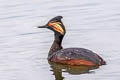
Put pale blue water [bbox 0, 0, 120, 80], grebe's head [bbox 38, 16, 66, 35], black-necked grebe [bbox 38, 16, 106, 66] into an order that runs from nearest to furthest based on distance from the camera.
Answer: pale blue water [bbox 0, 0, 120, 80], black-necked grebe [bbox 38, 16, 106, 66], grebe's head [bbox 38, 16, 66, 35]

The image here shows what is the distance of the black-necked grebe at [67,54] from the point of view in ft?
58.7

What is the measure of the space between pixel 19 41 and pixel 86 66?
12.0ft

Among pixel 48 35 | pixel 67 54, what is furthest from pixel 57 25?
pixel 48 35

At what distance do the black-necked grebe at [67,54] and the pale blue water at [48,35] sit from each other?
1.05 ft

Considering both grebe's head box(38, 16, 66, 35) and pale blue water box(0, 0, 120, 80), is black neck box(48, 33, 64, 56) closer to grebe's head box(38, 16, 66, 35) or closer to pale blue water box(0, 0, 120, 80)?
grebe's head box(38, 16, 66, 35)

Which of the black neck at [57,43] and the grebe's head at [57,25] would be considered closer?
the grebe's head at [57,25]

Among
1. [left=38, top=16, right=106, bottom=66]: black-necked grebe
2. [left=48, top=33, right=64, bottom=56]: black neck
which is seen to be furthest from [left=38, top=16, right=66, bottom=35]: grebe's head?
[left=48, top=33, right=64, bottom=56]: black neck

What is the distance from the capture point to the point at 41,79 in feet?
54.6

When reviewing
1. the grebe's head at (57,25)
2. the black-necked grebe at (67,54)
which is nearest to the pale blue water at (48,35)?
the black-necked grebe at (67,54)

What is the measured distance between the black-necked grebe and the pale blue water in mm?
319

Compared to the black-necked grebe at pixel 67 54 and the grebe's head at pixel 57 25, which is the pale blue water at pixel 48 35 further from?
the grebe's head at pixel 57 25

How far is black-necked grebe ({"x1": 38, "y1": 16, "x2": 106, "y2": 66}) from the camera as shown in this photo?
17906mm

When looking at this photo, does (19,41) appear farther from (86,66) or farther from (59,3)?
(59,3)

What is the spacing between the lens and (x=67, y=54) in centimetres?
1845
